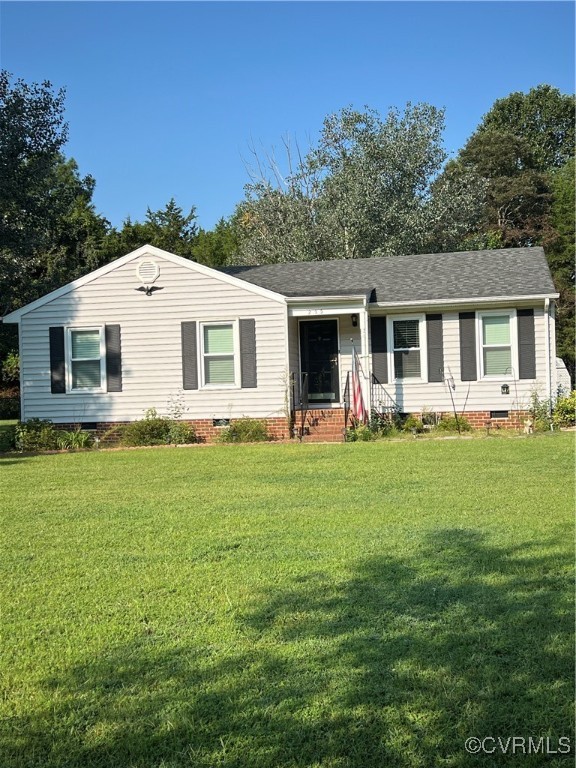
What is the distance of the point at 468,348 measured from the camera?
1568 cm

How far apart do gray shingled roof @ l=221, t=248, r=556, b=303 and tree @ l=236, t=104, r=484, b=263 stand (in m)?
7.68

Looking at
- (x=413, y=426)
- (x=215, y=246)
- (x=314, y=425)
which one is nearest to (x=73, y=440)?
(x=314, y=425)

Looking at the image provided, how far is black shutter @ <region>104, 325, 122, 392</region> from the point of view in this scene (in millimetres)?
15906

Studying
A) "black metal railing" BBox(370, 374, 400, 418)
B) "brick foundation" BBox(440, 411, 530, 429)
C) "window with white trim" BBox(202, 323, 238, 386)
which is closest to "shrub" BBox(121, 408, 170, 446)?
"window with white trim" BBox(202, 323, 238, 386)

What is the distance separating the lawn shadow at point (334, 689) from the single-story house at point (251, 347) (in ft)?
36.3

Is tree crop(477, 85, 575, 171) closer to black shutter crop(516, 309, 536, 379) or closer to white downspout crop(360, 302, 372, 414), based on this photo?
black shutter crop(516, 309, 536, 379)

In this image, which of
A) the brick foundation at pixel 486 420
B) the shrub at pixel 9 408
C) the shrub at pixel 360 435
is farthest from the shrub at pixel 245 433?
the shrub at pixel 9 408

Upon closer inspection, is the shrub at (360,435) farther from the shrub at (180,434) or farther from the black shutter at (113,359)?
the black shutter at (113,359)

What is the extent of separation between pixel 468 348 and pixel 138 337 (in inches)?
273

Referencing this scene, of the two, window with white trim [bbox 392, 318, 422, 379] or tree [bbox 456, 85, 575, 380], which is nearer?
window with white trim [bbox 392, 318, 422, 379]

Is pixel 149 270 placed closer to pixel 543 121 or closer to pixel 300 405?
pixel 300 405

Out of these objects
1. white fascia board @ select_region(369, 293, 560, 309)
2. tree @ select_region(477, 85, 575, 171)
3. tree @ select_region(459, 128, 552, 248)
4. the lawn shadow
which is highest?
tree @ select_region(477, 85, 575, 171)

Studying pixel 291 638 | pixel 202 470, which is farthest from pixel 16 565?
pixel 202 470

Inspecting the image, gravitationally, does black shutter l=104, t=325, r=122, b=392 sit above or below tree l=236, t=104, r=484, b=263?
below
